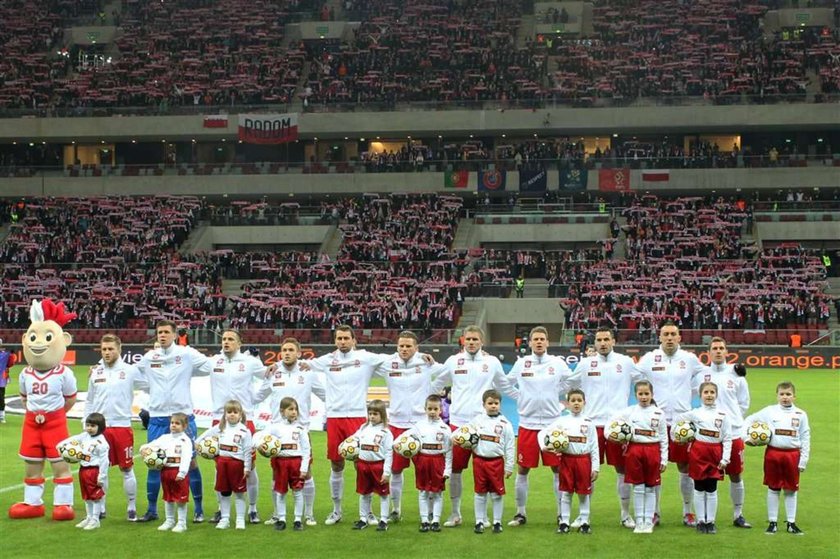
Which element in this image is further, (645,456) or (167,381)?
(167,381)

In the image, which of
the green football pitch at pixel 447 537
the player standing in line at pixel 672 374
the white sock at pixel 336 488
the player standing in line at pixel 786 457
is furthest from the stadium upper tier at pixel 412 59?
the white sock at pixel 336 488

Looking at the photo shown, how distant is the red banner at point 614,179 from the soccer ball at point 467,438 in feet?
149

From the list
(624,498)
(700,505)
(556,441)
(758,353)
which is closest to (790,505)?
(700,505)

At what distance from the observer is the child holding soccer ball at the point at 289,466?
1448 centimetres

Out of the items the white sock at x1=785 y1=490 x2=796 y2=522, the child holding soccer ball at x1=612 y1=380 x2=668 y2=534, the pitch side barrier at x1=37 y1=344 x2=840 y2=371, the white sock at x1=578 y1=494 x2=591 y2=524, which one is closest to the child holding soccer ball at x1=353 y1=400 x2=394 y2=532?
the white sock at x1=578 y1=494 x2=591 y2=524

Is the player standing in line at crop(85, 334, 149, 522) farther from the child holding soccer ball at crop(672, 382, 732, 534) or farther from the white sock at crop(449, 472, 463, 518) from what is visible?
the child holding soccer ball at crop(672, 382, 732, 534)

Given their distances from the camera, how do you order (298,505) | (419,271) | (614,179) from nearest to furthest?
(298,505) < (419,271) < (614,179)

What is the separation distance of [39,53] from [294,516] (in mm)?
60622

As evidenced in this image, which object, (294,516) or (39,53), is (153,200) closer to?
(39,53)

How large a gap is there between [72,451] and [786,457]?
28.7 ft

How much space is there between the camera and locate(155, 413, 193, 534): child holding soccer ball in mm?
14438

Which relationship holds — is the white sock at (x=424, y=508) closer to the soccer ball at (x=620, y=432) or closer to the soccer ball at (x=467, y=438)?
the soccer ball at (x=467, y=438)

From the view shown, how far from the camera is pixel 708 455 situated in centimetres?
1431

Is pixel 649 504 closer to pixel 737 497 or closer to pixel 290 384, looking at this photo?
pixel 737 497
